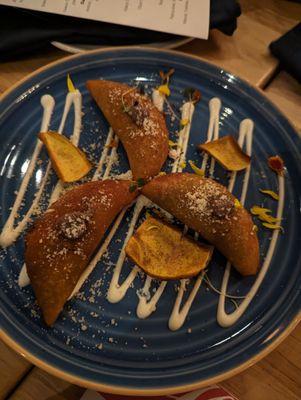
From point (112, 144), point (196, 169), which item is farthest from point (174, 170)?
point (112, 144)

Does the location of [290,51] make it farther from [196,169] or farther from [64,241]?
[64,241]

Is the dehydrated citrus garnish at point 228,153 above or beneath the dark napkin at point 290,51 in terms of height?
beneath

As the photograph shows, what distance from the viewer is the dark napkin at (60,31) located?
3.47 ft

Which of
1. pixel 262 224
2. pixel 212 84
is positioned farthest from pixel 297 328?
pixel 212 84

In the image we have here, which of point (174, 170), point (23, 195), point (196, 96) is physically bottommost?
point (23, 195)

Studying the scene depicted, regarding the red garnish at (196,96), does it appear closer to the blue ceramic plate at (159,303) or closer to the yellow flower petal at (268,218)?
the blue ceramic plate at (159,303)

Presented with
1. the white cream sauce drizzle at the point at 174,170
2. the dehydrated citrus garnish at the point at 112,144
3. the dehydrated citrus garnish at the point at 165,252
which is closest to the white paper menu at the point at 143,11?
the white cream sauce drizzle at the point at 174,170

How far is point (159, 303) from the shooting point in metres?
0.75

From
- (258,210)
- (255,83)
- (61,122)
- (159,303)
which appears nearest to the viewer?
(159,303)

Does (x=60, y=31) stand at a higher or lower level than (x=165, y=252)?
higher

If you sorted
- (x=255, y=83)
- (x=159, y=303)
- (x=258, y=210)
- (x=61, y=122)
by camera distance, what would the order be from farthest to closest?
(x=255, y=83) → (x=61, y=122) → (x=258, y=210) → (x=159, y=303)

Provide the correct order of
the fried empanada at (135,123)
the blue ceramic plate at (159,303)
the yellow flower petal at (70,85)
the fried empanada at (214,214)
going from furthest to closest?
the yellow flower petal at (70,85)
the fried empanada at (135,123)
the fried empanada at (214,214)
the blue ceramic plate at (159,303)

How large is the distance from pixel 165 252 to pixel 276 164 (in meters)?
0.34

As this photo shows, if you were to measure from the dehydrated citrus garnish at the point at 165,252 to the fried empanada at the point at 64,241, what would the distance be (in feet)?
0.25
